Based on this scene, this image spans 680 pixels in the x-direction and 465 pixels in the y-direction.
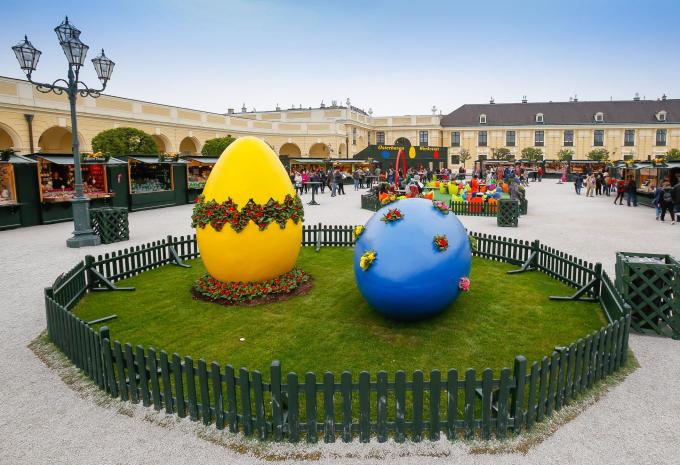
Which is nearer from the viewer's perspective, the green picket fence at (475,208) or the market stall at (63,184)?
the market stall at (63,184)

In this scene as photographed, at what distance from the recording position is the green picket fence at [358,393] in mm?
4734

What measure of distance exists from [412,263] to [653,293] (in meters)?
4.05

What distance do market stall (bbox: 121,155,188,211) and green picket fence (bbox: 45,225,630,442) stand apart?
1963 centimetres

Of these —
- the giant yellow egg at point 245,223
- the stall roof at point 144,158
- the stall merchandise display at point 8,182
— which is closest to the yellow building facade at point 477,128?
the stall roof at point 144,158

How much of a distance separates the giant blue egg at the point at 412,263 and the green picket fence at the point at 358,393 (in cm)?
141

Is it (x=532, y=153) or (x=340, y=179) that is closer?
(x=340, y=179)

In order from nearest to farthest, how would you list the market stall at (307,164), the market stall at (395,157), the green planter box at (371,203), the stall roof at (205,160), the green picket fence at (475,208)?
the green picket fence at (475,208)
the green planter box at (371,203)
the stall roof at (205,160)
the market stall at (307,164)
the market stall at (395,157)

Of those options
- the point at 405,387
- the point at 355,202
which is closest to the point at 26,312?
the point at 405,387

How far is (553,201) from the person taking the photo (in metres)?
28.3

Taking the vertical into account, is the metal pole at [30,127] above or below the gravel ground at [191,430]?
above

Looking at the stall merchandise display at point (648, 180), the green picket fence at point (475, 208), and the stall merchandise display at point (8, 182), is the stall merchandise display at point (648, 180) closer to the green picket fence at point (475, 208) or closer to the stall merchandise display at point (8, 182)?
the green picket fence at point (475, 208)

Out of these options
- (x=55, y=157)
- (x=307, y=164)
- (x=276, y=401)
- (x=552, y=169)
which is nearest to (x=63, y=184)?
(x=55, y=157)

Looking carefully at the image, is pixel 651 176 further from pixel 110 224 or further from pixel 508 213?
pixel 110 224

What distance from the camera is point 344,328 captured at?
7.61 metres
